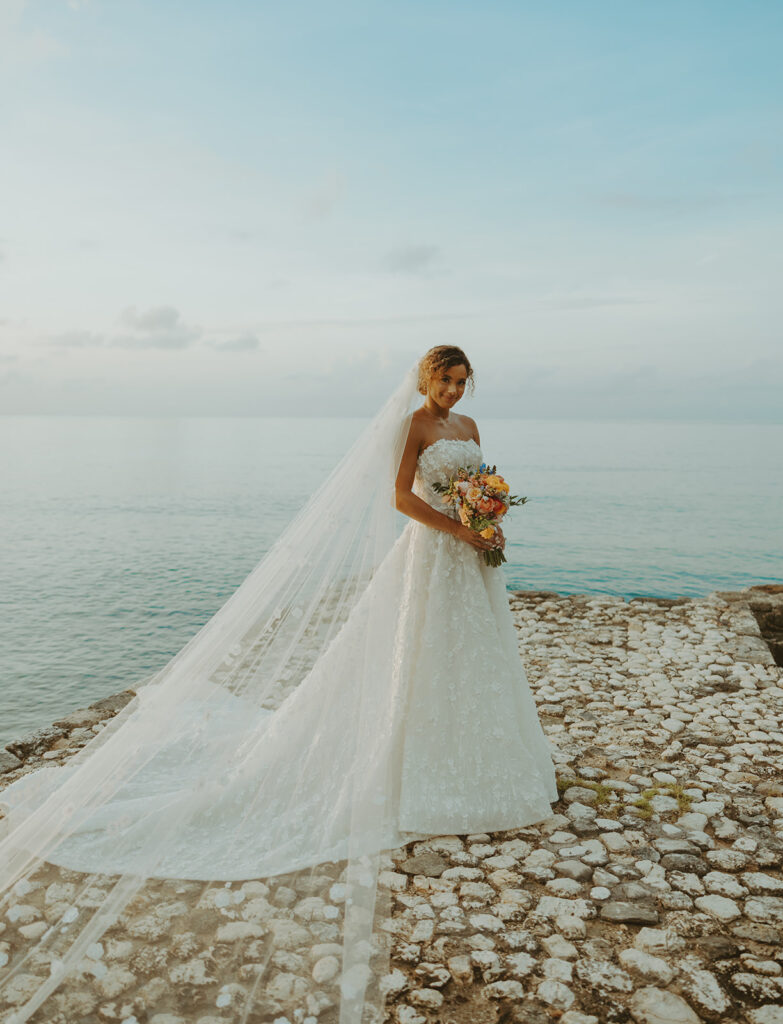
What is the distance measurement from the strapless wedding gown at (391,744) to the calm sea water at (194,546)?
5390 mm

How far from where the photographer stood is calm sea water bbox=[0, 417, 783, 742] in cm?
1223

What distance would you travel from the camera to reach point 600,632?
917 centimetres

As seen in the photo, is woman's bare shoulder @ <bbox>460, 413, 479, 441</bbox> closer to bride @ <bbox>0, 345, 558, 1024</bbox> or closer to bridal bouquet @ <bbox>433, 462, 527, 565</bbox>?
bride @ <bbox>0, 345, 558, 1024</bbox>

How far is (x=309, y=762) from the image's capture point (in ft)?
14.7

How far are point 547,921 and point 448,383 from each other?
3.09 meters

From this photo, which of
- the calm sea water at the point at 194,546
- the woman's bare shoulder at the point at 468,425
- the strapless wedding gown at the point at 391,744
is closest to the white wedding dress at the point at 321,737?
the strapless wedding gown at the point at 391,744

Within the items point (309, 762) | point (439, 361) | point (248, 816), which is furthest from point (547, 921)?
point (439, 361)

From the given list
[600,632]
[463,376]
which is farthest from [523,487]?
[463,376]

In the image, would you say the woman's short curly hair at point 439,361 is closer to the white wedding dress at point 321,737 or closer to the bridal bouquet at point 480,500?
the white wedding dress at point 321,737

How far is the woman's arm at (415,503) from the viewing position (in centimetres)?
466

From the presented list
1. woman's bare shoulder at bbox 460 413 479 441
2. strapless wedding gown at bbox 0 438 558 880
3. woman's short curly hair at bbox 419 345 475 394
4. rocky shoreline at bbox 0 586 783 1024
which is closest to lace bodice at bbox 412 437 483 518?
strapless wedding gown at bbox 0 438 558 880

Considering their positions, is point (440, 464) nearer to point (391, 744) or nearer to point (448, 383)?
point (448, 383)

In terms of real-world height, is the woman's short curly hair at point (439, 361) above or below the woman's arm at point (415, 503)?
above

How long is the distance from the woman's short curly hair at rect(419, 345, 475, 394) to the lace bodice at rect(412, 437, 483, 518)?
42 centimetres
